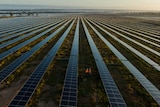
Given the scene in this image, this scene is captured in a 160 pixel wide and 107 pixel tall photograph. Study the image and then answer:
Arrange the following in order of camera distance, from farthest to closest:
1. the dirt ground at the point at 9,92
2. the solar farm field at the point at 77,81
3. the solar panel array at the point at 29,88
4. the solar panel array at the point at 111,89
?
the solar farm field at the point at 77,81 < the dirt ground at the point at 9,92 < the solar panel array at the point at 111,89 < the solar panel array at the point at 29,88

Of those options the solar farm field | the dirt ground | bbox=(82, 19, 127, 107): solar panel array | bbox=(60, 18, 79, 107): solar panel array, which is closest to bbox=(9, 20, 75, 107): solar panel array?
the solar farm field

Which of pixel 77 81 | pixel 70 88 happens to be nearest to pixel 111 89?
pixel 77 81

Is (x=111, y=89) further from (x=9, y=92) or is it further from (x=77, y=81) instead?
(x=9, y=92)

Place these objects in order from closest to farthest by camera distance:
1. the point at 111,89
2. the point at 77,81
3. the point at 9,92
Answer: the point at 9,92
the point at 111,89
the point at 77,81

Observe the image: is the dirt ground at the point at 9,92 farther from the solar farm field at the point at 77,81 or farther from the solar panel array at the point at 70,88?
the solar panel array at the point at 70,88

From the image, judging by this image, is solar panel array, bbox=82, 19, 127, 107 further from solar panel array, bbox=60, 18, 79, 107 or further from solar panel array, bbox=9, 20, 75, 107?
solar panel array, bbox=9, 20, 75, 107

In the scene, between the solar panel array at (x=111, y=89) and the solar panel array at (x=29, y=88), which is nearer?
the solar panel array at (x=29, y=88)

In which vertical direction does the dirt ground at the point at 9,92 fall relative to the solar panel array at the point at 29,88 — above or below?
below

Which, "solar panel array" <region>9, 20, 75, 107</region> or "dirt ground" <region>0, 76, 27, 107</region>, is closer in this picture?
"solar panel array" <region>9, 20, 75, 107</region>

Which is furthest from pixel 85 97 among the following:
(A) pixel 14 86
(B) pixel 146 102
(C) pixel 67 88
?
(A) pixel 14 86

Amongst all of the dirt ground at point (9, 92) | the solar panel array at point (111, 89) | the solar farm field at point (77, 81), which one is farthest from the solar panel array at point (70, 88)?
the dirt ground at point (9, 92)

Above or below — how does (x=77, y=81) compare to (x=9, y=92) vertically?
above
